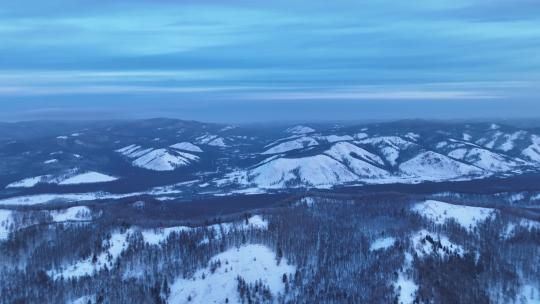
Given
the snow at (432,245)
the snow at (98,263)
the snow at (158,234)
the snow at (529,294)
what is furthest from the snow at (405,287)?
the snow at (98,263)

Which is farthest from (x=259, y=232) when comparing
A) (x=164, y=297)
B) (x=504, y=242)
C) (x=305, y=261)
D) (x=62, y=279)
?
(x=504, y=242)

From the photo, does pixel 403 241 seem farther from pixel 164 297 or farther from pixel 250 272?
pixel 164 297

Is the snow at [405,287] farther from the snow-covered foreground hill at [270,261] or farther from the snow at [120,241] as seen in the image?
the snow at [120,241]

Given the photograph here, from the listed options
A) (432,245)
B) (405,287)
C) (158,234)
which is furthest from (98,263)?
(432,245)

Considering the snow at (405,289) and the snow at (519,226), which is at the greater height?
the snow at (519,226)

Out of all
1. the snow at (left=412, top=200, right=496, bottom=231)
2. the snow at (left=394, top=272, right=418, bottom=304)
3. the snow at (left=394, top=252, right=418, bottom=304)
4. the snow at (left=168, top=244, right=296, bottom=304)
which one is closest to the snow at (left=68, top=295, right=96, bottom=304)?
the snow at (left=168, top=244, right=296, bottom=304)

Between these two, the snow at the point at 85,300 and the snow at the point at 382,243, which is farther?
the snow at the point at 382,243

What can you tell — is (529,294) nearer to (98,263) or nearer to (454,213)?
(454,213)
